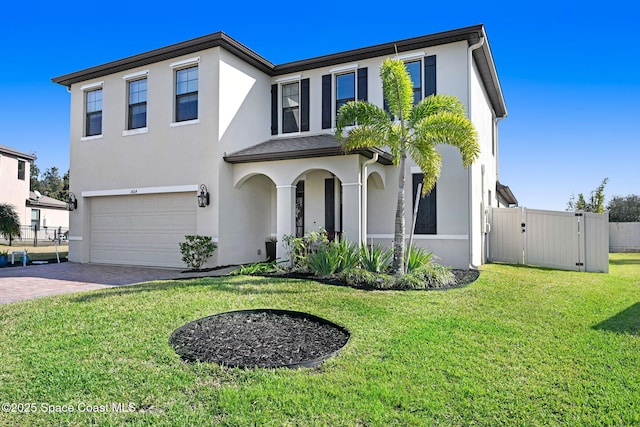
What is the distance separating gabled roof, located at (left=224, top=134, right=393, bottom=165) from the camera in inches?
428

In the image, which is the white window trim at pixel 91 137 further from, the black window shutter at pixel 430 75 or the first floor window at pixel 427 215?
the black window shutter at pixel 430 75

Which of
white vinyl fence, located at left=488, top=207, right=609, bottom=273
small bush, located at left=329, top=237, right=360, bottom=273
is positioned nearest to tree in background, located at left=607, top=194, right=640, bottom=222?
white vinyl fence, located at left=488, top=207, right=609, bottom=273

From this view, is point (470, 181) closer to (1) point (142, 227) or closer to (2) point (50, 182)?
(1) point (142, 227)

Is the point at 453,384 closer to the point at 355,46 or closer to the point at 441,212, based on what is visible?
the point at 441,212

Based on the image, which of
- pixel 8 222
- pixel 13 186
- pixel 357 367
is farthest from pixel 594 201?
pixel 13 186

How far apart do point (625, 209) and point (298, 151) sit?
34.9 meters

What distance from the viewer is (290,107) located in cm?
1409

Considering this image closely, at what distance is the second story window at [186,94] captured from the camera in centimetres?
1265

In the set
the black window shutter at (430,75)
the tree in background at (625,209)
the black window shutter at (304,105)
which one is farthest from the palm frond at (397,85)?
the tree in background at (625,209)

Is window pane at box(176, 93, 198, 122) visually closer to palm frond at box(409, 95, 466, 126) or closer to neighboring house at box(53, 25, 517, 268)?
neighboring house at box(53, 25, 517, 268)

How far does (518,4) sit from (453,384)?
1233cm

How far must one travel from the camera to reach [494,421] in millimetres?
3248

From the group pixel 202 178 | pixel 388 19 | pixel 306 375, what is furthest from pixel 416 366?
pixel 388 19

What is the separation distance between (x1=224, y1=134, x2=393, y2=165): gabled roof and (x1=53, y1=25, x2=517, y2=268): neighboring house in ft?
0.18
